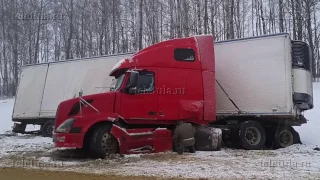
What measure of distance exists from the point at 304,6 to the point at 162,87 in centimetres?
2846

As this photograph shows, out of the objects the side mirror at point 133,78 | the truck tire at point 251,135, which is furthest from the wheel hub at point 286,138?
the side mirror at point 133,78

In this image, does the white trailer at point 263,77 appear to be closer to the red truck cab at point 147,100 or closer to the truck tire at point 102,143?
the red truck cab at point 147,100

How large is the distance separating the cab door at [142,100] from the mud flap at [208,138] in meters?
1.64

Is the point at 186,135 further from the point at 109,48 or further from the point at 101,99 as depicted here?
the point at 109,48

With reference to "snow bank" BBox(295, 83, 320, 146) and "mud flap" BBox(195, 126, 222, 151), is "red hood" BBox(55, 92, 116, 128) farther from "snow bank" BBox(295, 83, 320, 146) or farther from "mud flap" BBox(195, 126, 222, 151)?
"snow bank" BBox(295, 83, 320, 146)

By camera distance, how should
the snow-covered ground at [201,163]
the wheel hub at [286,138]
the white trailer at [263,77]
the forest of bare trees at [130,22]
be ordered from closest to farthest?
the snow-covered ground at [201,163] → the white trailer at [263,77] → the wheel hub at [286,138] → the forest of bare trees at [130,22]

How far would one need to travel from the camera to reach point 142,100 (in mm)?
11266

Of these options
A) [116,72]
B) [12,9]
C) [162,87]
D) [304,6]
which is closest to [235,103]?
[162,87]

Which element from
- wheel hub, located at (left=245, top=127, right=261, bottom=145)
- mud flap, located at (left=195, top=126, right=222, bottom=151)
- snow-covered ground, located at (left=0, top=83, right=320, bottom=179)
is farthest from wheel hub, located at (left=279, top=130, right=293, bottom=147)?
mud flap, located at (left=195, top=126, right=222, bottom=151)

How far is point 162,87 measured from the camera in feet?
37.7

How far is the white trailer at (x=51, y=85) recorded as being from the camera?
16219mm

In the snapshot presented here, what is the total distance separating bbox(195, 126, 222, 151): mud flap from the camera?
38.2ft

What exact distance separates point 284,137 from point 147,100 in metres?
5.47

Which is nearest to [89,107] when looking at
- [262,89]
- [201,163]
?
[201,163]
